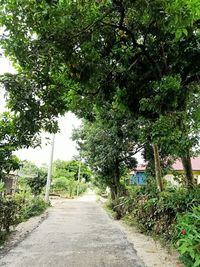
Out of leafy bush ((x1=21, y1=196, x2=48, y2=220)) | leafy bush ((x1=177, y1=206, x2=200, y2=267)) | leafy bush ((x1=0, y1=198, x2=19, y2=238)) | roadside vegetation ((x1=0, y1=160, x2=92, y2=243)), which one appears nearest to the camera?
leafy bush ((x1=177, y1=206, x2=200, y2=267))

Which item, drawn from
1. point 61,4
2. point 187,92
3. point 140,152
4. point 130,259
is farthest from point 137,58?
point 140,152

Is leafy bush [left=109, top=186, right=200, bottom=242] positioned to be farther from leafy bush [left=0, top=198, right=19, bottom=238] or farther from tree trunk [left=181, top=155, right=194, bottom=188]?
leafy bush [left=0, top=198, right=19, bottom=238]

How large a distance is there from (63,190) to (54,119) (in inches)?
1301

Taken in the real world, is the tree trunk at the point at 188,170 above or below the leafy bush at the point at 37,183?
below

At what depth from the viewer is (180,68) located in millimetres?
7641

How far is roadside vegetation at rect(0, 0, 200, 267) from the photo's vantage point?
5363 mm

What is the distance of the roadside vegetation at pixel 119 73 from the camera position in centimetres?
536

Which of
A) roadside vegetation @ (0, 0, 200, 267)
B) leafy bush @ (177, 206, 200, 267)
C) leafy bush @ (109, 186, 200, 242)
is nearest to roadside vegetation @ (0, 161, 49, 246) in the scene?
roadside vegetation @ (0, 0, 200, 267)

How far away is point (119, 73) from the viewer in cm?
799

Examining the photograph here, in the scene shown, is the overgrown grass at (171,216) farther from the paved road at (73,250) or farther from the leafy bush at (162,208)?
the paved road at (73,250)

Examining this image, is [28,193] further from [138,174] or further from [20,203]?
[138,174]

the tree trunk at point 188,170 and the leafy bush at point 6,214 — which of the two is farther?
the leafy bush at point 6,214

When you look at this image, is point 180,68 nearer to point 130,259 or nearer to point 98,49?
point 98,49

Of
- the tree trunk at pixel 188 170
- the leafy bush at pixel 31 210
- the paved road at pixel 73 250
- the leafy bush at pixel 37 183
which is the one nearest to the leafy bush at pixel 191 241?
the paved road at pixel 73 250
